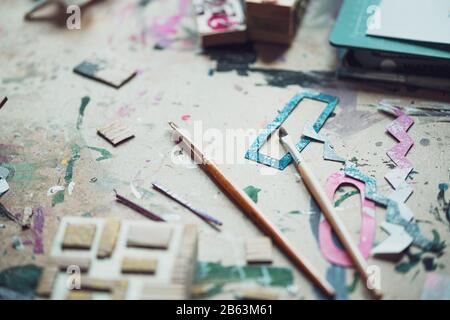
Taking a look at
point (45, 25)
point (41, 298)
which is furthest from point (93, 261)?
point (45, 25)

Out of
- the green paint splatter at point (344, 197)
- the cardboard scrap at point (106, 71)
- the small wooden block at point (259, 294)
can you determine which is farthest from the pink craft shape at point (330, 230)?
the cardboard scrap at point (106, 71)

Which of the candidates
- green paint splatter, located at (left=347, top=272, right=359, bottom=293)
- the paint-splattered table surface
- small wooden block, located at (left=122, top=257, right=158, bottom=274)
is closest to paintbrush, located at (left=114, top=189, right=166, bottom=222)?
the paint-splattered table surface

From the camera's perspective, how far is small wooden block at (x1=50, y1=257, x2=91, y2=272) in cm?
77

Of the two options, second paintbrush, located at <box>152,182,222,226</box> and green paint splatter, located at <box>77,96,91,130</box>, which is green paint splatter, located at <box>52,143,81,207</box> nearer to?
green paint splatter, located at <box>77,96,91,130</box>

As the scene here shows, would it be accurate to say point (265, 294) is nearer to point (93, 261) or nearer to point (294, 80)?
point (93, 261)

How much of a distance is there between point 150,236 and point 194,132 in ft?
1.00

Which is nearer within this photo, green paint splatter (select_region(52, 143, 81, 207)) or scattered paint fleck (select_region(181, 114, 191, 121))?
green paint splatter (select_region(52, 143, 81, 207))

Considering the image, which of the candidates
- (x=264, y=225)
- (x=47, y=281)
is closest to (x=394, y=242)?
(x=264, y=225)

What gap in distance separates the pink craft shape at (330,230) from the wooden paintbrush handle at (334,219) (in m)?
0.01

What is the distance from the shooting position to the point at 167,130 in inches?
40.2

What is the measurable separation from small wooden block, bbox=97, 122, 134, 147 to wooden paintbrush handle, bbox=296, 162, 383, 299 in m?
0.37

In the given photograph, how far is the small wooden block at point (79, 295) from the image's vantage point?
75 cm

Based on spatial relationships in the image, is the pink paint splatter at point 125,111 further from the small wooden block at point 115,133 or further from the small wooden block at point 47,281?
the small wooden block at point 47,281

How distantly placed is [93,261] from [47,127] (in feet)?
1.34
